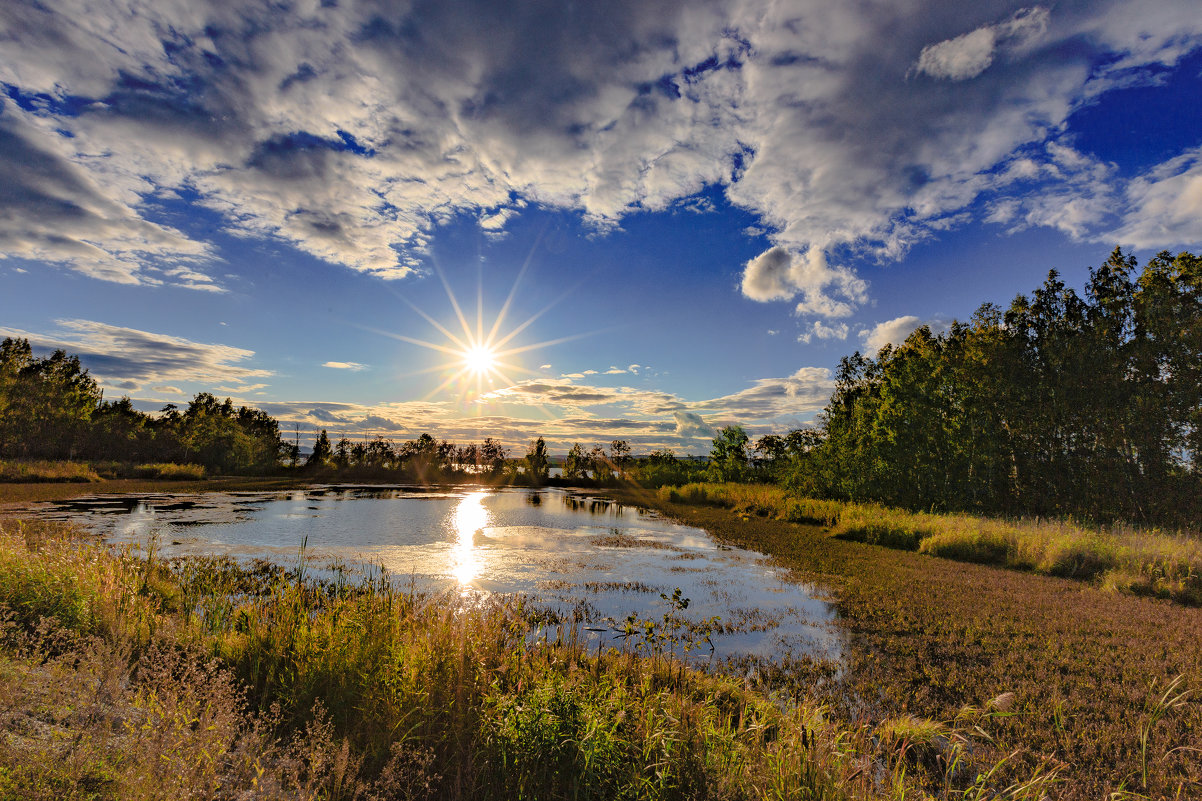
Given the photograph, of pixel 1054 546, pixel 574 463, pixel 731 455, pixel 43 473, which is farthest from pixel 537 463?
pixel 1054 546

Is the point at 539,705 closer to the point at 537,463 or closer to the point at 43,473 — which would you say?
the point at 43,473

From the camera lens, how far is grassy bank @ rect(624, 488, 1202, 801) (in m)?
5.37

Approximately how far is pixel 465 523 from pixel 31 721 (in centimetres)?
2442

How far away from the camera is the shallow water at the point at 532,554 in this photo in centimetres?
1103

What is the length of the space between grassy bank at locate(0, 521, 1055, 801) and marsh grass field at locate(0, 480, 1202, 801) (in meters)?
0.03

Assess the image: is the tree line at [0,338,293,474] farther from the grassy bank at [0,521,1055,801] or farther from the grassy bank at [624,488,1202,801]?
the grassy bank at [624,488,1202,801]

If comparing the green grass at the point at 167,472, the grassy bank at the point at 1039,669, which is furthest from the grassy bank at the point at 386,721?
the green grass at the point at 167,472

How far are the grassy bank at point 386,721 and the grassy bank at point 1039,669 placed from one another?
1.83ft

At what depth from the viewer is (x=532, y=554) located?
18953mm

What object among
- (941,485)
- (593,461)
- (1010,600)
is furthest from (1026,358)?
(593,461)

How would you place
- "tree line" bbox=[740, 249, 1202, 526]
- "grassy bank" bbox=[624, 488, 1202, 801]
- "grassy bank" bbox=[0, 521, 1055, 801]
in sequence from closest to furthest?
"grassy bank" bbox=[0, 521, 1055, 801] → "grassy bank" bbox=[624, 488, 1202, 801] → "tree line" bbox=[740, 249, 1202, 526]

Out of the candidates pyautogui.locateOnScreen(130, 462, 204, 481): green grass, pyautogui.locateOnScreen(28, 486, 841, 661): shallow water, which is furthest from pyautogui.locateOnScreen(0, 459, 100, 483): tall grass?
pyautogui.locateOnScreen(28, 486, 841, 661): shallow water

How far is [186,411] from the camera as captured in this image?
85.3 meters

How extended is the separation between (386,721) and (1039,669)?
10017mm
